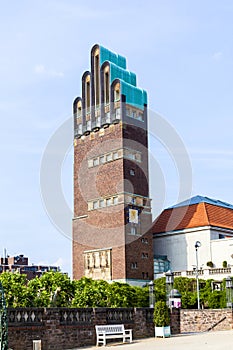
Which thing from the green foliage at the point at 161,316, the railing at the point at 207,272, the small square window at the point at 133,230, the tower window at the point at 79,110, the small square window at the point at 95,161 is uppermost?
the tower window at the point at 79,110

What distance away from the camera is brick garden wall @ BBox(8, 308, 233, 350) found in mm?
20798

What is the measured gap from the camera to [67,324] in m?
22.6

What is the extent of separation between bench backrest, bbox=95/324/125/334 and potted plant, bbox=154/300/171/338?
8.52ft

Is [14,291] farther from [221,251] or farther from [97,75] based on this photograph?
[97,75]

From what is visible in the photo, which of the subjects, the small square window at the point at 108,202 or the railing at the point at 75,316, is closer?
the railing at the point at 75,316

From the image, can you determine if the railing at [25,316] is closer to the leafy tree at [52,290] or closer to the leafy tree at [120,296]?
the leafy tree at [52,290]

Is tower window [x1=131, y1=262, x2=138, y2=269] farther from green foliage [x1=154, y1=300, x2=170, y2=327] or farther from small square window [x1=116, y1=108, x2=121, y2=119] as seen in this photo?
green foliage [x1=154, y1=300, x2=170, y2=327]

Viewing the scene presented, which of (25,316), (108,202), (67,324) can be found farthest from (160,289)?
(25,316)

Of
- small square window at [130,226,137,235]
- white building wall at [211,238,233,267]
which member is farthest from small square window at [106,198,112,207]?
white building wall at [211,238,233,267]

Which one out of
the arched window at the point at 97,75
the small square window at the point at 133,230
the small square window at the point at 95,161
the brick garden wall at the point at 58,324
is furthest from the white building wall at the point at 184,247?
the brick garden wall at the point at 58,324

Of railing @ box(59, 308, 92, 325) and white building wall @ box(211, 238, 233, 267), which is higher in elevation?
white building wall @ box(211, 238, 233, 267)

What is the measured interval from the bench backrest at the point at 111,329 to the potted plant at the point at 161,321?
260 centimetres

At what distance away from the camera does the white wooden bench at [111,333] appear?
2348 cm

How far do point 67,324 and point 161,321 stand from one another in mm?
5435
